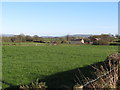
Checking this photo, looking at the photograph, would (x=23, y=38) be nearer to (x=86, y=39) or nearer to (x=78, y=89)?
(x=86, y=39)

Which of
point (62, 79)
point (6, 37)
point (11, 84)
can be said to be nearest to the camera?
point (11, 84)

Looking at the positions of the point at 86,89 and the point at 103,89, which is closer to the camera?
the point at 103,89

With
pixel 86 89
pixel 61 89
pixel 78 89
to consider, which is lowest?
pixel 61 89

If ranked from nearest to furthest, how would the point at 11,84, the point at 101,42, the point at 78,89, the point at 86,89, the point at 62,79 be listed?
the point at 78,89 → the point at 86,89 → the point at 11,84 → the point at 62,79 → the point at 101,42

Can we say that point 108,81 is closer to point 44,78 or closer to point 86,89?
point 86,89

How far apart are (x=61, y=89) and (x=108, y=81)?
149 inches

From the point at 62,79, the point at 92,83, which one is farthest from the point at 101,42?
the point at 92,83

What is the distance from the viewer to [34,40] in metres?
69.4

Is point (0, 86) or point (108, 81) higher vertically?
point (108, 81)

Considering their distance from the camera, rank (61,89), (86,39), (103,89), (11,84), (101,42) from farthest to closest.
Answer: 1. (86,39)
2. (101,42)
3. (11,84)
4. (61,89)
5. (103,89)

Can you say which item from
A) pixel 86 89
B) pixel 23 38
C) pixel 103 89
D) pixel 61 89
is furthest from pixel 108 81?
pixel 23 38

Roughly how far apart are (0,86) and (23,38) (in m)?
60.7

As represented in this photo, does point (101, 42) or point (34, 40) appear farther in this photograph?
point (34, 40)

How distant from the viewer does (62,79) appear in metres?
9.45
